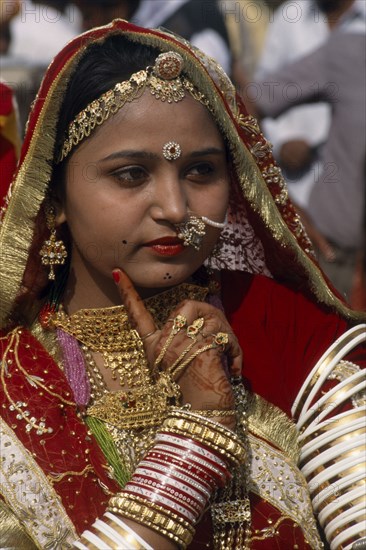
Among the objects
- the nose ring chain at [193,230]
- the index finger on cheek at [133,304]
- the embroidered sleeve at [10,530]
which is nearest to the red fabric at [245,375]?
the embroidered sleeve at [10,530]

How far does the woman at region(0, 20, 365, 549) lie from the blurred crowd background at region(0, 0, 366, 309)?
2647 millimetres

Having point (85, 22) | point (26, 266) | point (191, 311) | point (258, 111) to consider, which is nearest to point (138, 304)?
point (191, 311)

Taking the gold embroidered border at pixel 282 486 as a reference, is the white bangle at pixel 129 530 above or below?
below

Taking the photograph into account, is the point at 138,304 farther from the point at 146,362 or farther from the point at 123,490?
the point at 123,490

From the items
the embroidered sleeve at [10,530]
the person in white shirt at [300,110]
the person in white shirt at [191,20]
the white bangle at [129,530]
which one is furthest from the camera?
the person in white shirt at [191,20]

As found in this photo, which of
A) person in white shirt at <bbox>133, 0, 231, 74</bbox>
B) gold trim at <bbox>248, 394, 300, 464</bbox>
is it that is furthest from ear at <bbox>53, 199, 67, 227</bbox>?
person in white shirt at <bbox>133, 0, 231, 74</bbox>

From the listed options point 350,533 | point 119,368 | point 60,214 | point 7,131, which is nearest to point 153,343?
point 119,368

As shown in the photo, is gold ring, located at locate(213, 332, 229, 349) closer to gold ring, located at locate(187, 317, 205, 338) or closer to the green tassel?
gold ring, located at locate(187, 317, 205, 338)

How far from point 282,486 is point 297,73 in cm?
425

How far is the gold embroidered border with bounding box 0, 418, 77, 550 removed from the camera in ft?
8.45

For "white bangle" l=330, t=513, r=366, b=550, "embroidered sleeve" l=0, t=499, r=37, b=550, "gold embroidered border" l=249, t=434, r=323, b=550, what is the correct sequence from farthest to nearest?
"gold embroidered border" l=249, t=434, r=323, b=550 → "white bangle" l=330, t=513, r=366, b=550 → "embroidered sleeve" l=0, t=499, r=37, b=550

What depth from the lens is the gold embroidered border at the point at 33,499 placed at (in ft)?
→ 8.45

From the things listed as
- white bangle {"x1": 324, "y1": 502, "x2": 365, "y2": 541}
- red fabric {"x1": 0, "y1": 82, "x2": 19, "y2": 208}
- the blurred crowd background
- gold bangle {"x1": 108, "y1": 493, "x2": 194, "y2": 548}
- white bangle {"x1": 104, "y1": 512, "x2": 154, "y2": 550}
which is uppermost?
the blurred crowd background

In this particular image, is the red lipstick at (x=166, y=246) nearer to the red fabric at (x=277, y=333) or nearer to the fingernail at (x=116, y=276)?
the fingernail at (x=116, y=276)
